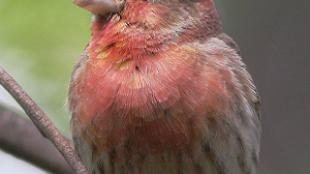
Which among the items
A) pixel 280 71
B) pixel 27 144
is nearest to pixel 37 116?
pixel 27 144

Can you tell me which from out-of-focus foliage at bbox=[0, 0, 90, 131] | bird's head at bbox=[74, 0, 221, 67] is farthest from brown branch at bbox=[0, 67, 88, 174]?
out-of-focus foliage at bbox=[0, 0, 90, 131]

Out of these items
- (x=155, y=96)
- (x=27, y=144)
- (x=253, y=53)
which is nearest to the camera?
(x=27, y=144)

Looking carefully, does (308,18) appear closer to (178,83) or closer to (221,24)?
(221,24)

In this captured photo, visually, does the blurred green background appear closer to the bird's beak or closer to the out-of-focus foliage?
the out-of-focus foliage

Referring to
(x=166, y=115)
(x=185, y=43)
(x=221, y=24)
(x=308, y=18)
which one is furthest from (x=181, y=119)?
(x=308, y=18)

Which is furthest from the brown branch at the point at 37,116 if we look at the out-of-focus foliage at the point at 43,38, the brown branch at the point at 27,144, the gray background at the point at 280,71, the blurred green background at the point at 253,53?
the gray background at the point at 280,71

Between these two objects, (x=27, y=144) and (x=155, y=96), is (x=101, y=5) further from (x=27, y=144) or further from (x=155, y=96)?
(x=27, y=144)

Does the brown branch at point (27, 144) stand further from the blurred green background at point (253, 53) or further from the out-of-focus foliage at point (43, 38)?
the out-of-focus foliage at point (43, 38)
